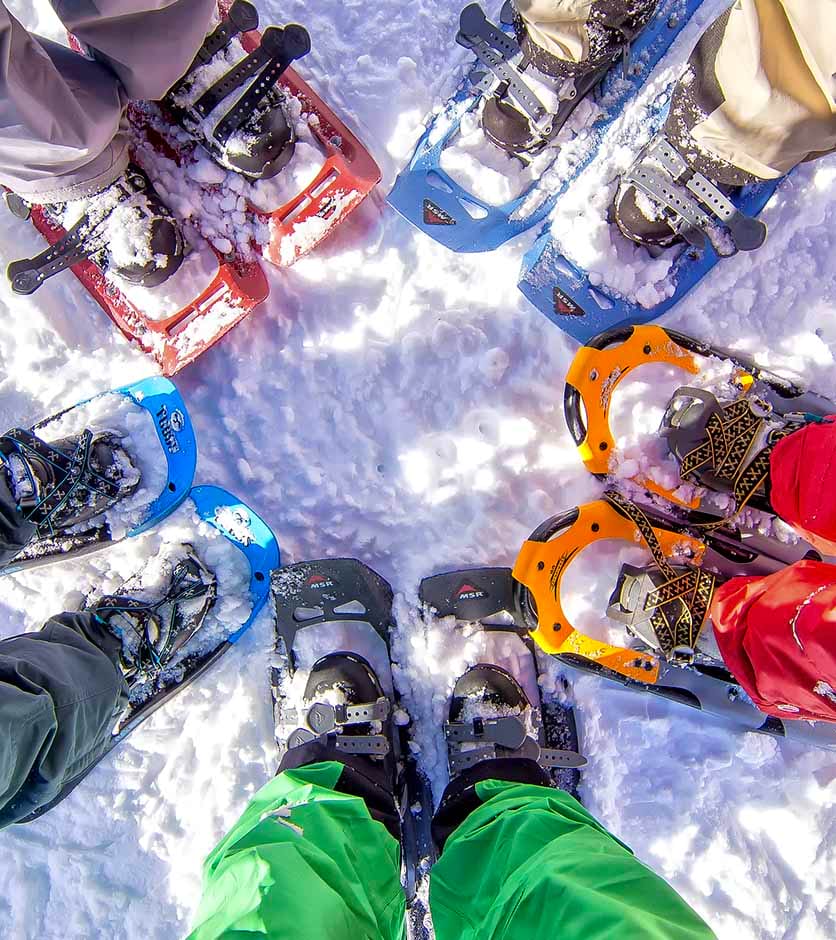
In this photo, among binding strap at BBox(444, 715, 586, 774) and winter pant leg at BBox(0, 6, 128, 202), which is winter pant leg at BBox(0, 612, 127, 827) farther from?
winter pant leg at BBox(0, 6, 128, 202)

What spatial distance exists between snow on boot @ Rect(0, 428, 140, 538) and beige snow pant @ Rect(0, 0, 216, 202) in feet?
1.94

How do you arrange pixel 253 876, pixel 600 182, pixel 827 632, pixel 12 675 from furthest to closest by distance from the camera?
1. pixel 600 182
2. pixel 12 675
3. pixel 827 632
4. pixel 253 876

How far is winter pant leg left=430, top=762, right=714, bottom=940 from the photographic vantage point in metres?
0.96

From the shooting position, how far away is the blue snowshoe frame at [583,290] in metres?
1.82

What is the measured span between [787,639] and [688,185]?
0.98m

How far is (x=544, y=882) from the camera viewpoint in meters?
1.07

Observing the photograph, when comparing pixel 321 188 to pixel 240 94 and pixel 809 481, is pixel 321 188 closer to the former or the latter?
pixel 240 94

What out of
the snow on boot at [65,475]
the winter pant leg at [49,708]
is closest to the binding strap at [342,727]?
the winter pant leg at [49,708]

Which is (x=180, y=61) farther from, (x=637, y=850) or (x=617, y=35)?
(x=637, y=850)

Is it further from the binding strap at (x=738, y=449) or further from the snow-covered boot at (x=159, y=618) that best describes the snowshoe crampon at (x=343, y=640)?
the binding strap at (x=738, y=449)

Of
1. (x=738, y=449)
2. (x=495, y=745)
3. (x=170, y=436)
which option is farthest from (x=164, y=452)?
(x=738, y=449)

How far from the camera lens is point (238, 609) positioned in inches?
79.9

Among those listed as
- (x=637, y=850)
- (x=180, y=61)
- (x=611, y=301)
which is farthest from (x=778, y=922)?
(x=180, y=61)

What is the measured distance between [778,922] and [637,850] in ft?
1.37
